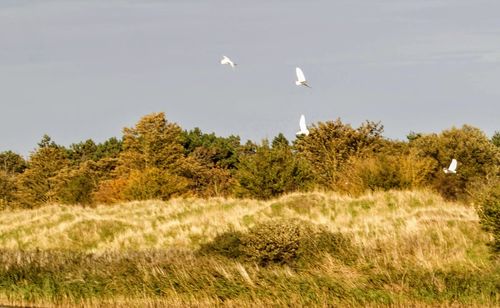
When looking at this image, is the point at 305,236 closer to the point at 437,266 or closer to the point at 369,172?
the point at 437,266

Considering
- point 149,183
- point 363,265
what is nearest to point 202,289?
point 363,265

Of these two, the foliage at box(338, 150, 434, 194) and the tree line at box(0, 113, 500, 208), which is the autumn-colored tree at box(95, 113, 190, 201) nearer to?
the tree line at box(0, 113, 500, 208)

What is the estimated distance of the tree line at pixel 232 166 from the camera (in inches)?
2248

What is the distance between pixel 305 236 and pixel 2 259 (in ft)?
33.2

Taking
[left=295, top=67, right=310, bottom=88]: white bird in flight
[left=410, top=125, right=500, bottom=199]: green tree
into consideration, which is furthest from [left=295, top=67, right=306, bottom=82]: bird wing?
[left=410, top=125, right=500, bottom=199]: green tree

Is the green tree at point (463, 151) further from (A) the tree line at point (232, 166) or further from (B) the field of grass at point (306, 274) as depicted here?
(B) the field of grass at point (306, 274)

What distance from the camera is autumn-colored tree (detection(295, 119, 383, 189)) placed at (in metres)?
78.5

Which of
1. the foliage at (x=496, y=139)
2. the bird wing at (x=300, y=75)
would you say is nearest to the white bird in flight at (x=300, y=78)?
the bird wing at (x=300, y=75)

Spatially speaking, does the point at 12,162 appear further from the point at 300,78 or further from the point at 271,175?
the point at 300,78

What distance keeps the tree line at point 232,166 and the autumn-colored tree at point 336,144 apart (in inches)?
3.8

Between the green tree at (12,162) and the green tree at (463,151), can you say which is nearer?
the green tree at (463,151)

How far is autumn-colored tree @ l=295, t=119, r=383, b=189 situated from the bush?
160ft

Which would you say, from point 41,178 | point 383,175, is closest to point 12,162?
point 41,178

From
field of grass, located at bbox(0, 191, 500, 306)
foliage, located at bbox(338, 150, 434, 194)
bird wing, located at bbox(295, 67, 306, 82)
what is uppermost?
bird wing, located at bbox(295, 67, 306, 82)
